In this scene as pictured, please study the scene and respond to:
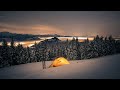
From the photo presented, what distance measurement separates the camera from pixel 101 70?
654cm

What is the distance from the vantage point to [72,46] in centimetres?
1359
